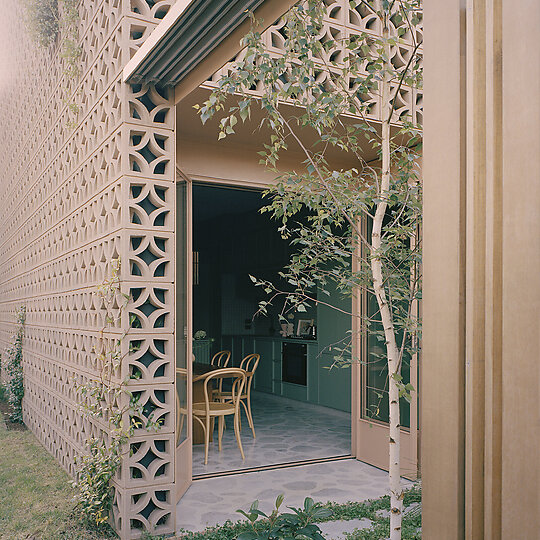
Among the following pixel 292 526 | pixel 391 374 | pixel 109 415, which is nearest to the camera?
pixel 292 526

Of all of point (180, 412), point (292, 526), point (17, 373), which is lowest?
point (17, 373)

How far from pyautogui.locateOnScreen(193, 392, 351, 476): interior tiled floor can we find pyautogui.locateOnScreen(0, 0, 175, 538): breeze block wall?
1.39m

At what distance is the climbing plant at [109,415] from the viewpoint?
3.48 metres

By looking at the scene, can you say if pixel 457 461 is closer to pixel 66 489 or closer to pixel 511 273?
pixel 511 273

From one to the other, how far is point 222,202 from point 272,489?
5.36 metres

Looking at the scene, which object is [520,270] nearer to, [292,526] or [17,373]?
[292,526]

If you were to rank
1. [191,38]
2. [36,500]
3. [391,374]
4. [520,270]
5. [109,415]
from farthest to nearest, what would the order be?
[36,500], [109,415], [191,38], [391,374], [520,270]

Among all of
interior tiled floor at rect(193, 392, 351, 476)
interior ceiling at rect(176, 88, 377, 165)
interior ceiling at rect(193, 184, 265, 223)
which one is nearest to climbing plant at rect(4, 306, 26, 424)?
interior tiled floor at rect(193, 392, 351, 476)

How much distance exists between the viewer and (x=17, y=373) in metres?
7.63

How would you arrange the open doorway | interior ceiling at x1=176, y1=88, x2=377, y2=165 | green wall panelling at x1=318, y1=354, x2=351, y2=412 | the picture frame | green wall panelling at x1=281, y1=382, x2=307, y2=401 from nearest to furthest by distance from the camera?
interior ceiling at x1=176, y1=88, x2=377, y2=165 → the open doorway → green wall panelling at x1=318, y1=354, x2=351, y2=412 → green wall panelling at x1=281, y1=382, x2=307, y2=401 → the picture frame

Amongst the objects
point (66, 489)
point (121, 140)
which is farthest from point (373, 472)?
point (121, 140)

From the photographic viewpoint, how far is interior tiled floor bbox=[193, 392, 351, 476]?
211 inches

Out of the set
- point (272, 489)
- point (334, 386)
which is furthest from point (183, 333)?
point (334, 386)

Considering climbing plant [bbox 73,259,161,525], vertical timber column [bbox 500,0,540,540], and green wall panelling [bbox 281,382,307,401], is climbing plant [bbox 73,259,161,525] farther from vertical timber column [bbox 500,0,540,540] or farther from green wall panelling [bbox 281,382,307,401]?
green wall panelling [bbox 281,382,307,401]
